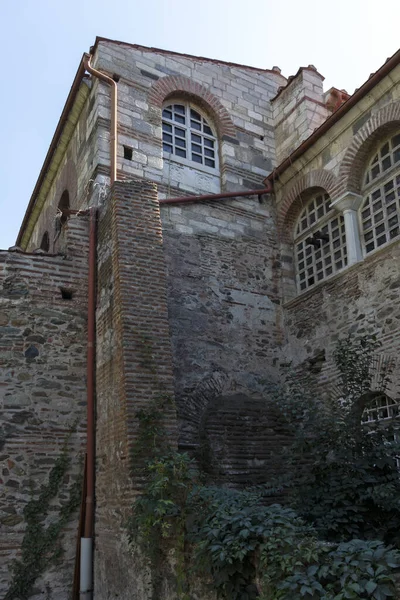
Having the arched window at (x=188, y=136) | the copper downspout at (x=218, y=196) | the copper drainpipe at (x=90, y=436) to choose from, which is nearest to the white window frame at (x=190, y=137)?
the arched window at (x=188, y=136)

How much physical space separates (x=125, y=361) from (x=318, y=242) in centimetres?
431

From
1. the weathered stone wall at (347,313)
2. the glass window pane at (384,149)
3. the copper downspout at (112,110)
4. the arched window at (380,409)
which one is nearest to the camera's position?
the arched window at (380,409)

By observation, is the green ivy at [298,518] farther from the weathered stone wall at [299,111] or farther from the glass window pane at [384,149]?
the weathered stone wall at [299,111]

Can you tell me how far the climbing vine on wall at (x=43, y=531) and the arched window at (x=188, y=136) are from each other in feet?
18.1

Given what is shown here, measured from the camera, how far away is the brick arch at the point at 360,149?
8328 mm

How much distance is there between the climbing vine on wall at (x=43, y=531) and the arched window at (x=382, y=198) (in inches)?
198

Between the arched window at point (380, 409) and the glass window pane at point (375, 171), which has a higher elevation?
the glass window pane at point (375, 171)

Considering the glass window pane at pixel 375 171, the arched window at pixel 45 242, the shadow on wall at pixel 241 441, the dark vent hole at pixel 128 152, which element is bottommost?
the shadow on wall at pixel 241 441

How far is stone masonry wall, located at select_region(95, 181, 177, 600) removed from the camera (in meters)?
6.03

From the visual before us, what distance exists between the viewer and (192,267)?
29.7 feet

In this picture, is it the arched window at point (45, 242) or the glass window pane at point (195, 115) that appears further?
the arched window at point (45, 242)

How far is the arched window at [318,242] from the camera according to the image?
9.02m

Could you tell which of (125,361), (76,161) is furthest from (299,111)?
(125,361)

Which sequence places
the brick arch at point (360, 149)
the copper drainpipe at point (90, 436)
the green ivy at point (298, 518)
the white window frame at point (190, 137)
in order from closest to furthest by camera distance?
the green ivy at point (298, 518) < the copper drainpipe at point (90, 436) < the brick arch at point (360, 149) < the white window frame at point (190, 137)
